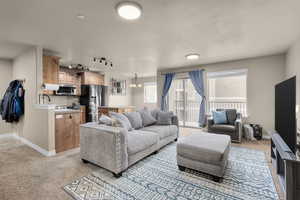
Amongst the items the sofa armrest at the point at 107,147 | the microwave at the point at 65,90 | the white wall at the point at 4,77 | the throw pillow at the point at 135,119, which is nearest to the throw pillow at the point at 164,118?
the throw pillow at the point at 135,119

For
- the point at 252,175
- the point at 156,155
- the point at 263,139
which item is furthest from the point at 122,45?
the point at 263,139

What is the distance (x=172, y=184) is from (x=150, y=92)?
6.52 m

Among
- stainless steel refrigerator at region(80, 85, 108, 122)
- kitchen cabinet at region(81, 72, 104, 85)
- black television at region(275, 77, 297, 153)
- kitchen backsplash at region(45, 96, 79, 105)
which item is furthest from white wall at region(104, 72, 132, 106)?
black television at region(275, 77, 297, 153)

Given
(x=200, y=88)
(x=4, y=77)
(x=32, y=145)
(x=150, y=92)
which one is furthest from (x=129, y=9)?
(x=150, y=92)

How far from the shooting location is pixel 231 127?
3.79 m

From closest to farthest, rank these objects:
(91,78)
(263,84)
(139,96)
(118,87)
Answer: (263,84)
(91,78)
(118,87)
(139,96)

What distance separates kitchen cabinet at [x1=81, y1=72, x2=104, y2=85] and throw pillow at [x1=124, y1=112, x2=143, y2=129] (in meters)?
3.38

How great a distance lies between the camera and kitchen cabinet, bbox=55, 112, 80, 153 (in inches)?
126

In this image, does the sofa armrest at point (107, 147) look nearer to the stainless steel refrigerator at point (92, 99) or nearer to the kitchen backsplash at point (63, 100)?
the stainless steel refrigerator at point (92, 99)

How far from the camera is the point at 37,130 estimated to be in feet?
11.0

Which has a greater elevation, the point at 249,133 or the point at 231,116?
the point at 231,116

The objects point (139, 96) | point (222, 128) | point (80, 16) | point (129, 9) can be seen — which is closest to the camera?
point (129, 9)

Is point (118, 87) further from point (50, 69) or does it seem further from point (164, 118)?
point (164, 118)

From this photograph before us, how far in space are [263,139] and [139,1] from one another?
485 cm
